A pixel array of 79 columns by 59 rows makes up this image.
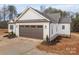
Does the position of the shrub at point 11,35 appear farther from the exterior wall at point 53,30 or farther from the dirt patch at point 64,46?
the exterior wall at point 53,30

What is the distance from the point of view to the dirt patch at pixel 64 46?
4.34 metres

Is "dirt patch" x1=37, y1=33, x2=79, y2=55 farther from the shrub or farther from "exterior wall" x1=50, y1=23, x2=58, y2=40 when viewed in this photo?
the shrub

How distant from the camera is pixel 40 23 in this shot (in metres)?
4.35

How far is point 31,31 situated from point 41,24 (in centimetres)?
16

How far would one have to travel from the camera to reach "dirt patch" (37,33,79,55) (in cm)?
434

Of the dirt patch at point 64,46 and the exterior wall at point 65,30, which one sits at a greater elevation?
the exterior wall at point 65,30

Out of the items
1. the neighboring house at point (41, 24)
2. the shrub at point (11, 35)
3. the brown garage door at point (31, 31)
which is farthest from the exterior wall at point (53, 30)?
the shrub at point (11, 35)

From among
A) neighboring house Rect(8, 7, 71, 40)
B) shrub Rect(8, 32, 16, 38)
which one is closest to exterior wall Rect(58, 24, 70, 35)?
neighboring house Rect(8, 7, 71, 40)

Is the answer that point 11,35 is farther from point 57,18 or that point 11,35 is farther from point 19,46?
point 57,18

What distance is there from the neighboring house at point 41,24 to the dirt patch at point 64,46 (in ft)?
0.23

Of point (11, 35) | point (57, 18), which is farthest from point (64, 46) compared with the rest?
point (11, 35)

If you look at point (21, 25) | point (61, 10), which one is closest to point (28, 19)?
point (21, 25)

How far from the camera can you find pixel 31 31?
14.5 feet
